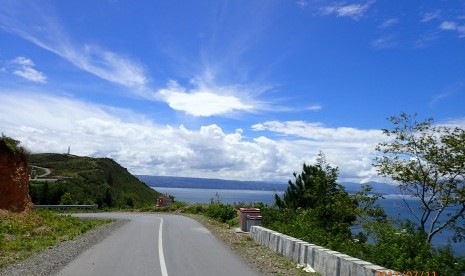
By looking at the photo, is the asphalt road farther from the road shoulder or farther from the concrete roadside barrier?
the concrete roadside barrier

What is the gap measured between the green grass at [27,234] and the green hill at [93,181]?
42.5m

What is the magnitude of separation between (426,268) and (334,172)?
15442 mm

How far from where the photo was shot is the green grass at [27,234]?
14637 mm

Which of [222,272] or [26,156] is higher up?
[26,156]

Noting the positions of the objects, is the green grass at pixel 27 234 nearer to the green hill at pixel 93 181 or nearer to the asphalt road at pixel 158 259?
the asphalt road at pixel 158 259

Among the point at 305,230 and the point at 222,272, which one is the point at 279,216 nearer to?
the point at 305,230

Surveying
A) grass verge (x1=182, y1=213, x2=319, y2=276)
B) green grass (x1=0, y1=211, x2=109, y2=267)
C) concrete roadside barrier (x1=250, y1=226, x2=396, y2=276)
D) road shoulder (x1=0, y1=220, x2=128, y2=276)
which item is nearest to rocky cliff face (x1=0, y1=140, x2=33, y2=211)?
green grass (x1=0, y1=211, x2=109, y2=267)

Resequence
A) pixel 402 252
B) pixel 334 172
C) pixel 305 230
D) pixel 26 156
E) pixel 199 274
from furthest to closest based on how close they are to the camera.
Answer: pixel 26 156 < pixel 334 172 < pixel 305 230 < pixel 199 274 < pixel 402 252

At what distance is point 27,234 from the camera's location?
19.6m

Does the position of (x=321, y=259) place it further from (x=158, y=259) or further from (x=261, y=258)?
(x=158, y=259)

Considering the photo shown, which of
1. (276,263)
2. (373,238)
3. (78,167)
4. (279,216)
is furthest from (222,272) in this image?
(78,167)

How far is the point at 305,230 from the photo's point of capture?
15906mm

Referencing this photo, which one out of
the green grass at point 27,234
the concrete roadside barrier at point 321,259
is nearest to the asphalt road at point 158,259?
the concrete roadside barrier at point 321,259

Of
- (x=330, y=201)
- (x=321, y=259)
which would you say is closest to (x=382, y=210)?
(x=330, y=201)
